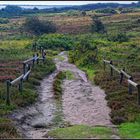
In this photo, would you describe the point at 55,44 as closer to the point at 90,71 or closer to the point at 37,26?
the point at 37,26

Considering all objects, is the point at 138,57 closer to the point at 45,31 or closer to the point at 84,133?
the point at 84,133

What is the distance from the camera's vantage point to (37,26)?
A: 271ft

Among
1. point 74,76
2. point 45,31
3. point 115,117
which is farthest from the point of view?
point 45,31

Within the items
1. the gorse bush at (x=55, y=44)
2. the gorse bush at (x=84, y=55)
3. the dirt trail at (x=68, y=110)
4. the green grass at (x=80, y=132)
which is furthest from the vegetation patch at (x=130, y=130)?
the gorse bush at (x=55, y=44)

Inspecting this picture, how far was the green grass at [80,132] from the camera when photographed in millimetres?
14172

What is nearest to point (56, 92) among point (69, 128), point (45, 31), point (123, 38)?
point (69, 128)

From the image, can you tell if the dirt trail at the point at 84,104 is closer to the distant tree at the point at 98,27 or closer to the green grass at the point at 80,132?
the green grass at the point at 80,132

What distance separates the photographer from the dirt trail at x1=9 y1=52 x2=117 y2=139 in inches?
674

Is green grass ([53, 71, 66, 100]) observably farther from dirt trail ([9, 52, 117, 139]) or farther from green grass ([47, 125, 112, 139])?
green grass ([47, 125, 112, 139])

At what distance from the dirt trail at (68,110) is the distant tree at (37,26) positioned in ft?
180

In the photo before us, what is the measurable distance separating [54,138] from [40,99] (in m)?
8.28

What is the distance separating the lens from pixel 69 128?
15.8 m

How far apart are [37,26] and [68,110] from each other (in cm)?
6366

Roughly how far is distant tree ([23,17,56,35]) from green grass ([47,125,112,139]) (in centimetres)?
6651
